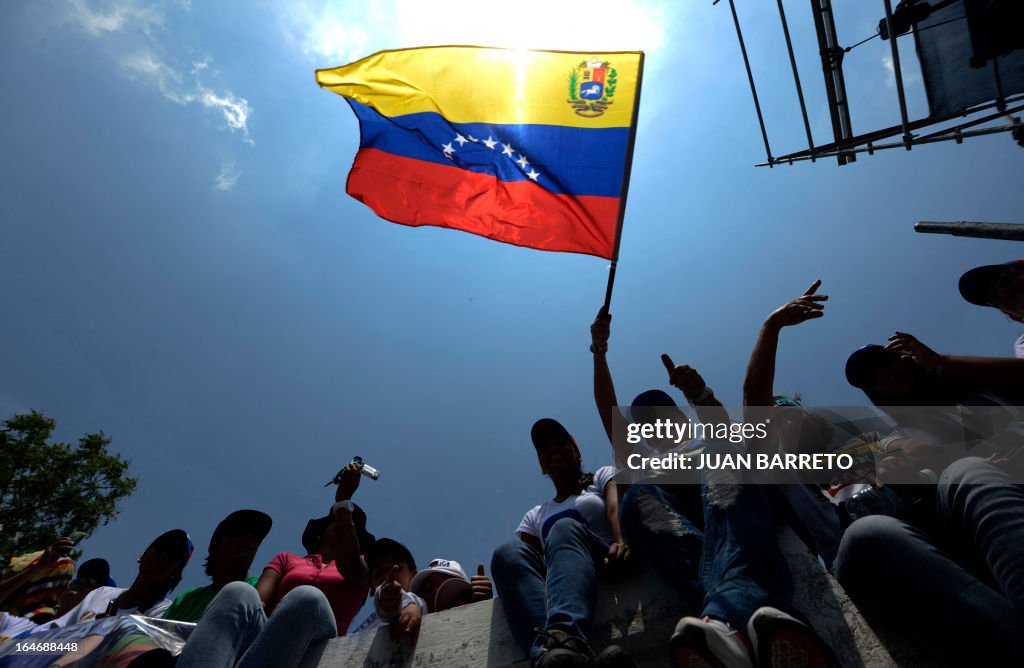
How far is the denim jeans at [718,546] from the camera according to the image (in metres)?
2.12

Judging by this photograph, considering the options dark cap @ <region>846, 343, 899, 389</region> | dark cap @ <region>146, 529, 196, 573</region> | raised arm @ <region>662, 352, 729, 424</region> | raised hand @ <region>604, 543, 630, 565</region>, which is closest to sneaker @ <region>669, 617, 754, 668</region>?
raised hand @ <region>604, 543, 630, 565</region>

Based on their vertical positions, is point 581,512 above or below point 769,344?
below

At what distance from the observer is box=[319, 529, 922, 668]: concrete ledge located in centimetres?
238

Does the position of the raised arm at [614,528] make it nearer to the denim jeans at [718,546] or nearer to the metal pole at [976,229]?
the denim jeans at [718,546]

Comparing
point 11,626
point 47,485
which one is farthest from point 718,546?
point 47,485

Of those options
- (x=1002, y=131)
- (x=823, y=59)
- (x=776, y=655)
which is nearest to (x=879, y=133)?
(x=823, y=59)

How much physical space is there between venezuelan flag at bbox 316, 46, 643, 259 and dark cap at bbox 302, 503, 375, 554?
305 centimetres

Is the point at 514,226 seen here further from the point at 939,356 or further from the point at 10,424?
the point at 10,424

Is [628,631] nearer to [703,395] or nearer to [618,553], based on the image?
[618,553]

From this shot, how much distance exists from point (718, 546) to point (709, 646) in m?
0.65

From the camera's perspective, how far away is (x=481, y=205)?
215 inches

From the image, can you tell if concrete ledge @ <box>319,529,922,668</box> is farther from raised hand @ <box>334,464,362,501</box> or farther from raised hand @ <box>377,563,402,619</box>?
raised hand @ <box>334,464,362,501</box>

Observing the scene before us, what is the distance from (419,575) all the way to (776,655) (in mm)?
3129

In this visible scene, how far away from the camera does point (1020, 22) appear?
5.54 metres
